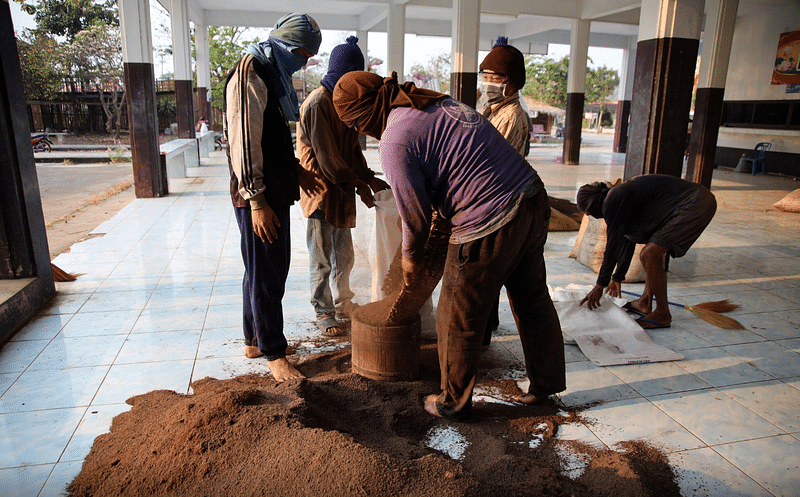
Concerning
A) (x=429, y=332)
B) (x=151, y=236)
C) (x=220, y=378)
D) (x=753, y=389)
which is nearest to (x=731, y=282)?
(x=753, y=389)

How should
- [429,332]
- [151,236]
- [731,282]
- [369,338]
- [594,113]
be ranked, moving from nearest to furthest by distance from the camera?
[369,338] → [429,332] → [731,282] → [151,236] → [594,113]

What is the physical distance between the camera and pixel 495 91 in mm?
3283

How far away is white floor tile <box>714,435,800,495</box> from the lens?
2113 mm

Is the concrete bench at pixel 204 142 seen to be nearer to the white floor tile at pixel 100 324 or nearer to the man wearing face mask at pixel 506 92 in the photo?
the white floor tile at pixel 100 324

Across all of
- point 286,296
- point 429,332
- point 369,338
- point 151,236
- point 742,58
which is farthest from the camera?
point 742,58

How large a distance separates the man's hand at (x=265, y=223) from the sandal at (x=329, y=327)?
1041mm

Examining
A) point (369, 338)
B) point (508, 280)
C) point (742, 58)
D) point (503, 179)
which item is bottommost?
point (369, 338)

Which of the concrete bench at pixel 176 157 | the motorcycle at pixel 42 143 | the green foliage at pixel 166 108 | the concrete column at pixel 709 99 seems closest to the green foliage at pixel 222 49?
the green foliage at pixel 166 108

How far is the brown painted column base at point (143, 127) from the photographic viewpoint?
8297 mm

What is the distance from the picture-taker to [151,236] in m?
6.07

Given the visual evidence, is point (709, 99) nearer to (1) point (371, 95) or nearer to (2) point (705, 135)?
(2) point (705, 135)

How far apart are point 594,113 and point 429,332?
43.8m

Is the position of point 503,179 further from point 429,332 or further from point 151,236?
point 151,236

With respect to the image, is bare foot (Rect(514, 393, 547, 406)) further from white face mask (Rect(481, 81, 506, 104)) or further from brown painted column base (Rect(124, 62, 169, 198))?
brown painted column base (Rect(124, 62, 169, 198))
